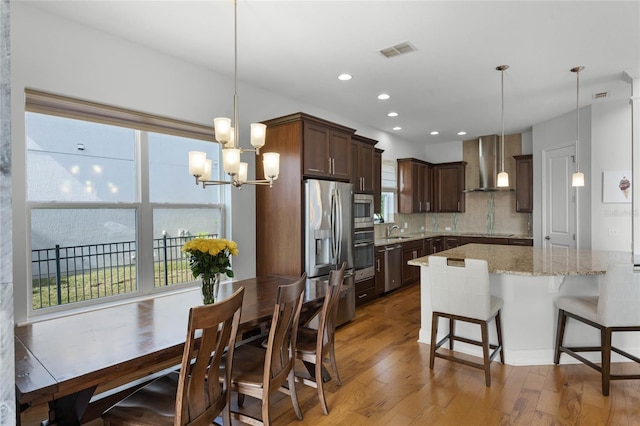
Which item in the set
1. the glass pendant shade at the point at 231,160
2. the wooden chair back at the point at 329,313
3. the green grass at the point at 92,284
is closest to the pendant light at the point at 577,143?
the wooden chair back at the point at 329,313

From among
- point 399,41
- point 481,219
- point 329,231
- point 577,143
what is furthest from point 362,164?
point 481,219

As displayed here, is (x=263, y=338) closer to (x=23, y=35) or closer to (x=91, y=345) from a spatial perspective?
(x=91, y=345)

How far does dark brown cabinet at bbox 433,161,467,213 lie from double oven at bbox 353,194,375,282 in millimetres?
3171

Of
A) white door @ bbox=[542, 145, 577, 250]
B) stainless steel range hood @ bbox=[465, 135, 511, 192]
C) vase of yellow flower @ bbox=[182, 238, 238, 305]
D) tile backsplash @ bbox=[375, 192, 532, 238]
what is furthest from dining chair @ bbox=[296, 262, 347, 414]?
stainless steel range hood @ bbox=[465, 135, 511, 192]

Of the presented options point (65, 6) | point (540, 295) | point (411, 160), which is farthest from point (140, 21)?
point (411, 160)

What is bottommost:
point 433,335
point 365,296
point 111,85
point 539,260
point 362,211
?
point 365,296

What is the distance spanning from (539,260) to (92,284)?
13.6ft

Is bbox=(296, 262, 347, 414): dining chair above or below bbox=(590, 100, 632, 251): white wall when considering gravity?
below

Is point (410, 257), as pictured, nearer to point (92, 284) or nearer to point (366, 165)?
point (366, 165)

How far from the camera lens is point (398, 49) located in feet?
10.7

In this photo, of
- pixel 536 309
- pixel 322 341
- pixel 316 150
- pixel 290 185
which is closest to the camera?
pixel 322 341

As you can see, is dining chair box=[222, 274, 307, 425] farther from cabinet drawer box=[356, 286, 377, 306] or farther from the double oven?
cabinet drawer box=[356, 286, 377, 306]

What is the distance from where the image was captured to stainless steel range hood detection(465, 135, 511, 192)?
703cm

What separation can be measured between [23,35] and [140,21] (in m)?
0.80
